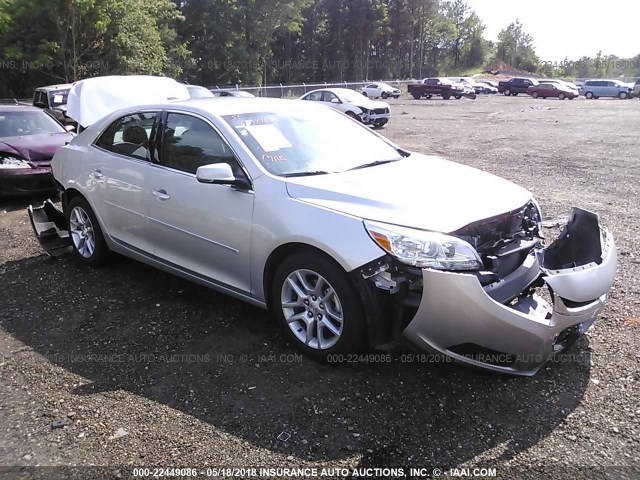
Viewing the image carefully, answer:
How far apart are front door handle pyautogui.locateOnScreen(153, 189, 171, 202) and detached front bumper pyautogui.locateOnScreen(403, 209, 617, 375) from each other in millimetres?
2236

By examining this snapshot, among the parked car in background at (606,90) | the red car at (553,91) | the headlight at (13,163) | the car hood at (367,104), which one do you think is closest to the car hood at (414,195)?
the headlight at (13,163)

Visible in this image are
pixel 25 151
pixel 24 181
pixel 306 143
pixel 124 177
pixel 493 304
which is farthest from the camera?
pixel 25 151

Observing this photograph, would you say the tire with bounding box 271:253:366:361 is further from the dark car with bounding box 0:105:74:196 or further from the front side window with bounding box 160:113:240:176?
the dark car with bounding box 0:105:74:196

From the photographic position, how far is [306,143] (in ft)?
13.5

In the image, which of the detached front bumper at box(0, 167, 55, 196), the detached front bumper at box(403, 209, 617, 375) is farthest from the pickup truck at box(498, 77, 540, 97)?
the detached front bumper at box(403, 209, 617, 375)

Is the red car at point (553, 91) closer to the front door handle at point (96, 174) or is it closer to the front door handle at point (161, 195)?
the front door handle at point (96, 174)

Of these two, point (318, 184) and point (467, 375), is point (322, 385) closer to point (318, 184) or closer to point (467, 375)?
point (467, 375)

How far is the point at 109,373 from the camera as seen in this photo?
3.50 m

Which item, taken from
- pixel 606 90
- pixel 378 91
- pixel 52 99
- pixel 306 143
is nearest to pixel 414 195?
pixel 306 143

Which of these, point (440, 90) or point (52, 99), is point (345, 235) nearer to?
point (52, 99)

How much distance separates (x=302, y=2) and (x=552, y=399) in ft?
182

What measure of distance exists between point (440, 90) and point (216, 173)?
42.3 meters

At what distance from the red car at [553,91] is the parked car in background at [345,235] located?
42546mm

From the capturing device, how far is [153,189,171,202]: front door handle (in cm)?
424
